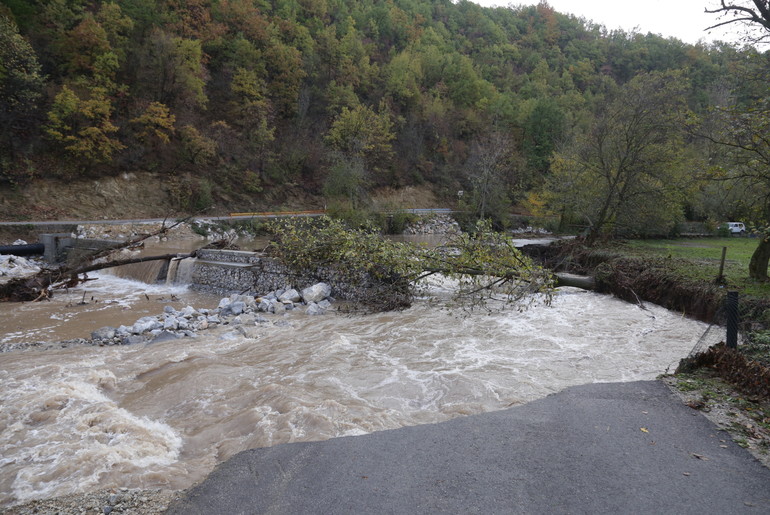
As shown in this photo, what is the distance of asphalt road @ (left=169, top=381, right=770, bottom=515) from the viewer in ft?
11.8

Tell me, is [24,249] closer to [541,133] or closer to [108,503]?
[108,503]

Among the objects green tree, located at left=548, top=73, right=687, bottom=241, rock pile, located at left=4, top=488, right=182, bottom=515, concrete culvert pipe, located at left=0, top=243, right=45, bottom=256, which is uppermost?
green tree, located at left=548, top=73, right=687, bottom=241

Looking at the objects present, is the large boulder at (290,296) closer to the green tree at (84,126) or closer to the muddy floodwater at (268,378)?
the muddy floodwater at (268,378)

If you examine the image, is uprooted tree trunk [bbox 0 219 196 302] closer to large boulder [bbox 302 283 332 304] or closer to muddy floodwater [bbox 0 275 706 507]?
muddy floodwater [bbox 0 275 706 507]

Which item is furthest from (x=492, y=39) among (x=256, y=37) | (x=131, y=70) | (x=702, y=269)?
(x=702, y=269)

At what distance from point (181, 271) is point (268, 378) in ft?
34.3

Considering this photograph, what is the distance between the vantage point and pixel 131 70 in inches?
1398

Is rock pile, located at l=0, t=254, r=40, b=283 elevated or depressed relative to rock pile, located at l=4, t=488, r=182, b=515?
depressed

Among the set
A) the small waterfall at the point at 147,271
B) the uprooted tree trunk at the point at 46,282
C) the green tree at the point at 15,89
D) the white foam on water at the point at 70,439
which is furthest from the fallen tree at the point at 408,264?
the green tree at the point at 15,89

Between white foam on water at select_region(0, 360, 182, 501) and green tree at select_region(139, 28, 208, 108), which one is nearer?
white foam on water at select_region(0, 360, 182, 501)

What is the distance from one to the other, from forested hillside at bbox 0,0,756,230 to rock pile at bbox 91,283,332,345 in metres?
10.7

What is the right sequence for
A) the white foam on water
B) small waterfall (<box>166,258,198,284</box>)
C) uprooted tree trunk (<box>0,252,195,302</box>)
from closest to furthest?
the white foam on water < uprooted tree trunk (<box>0,252,195,302</box>) < small waterfall (<box>166,258,198,284</box>)

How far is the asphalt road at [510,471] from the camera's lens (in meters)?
3.59

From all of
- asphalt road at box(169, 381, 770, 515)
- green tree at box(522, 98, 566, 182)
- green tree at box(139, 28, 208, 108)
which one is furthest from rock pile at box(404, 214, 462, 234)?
asphalt road at box(169, 381, 770, 515)
